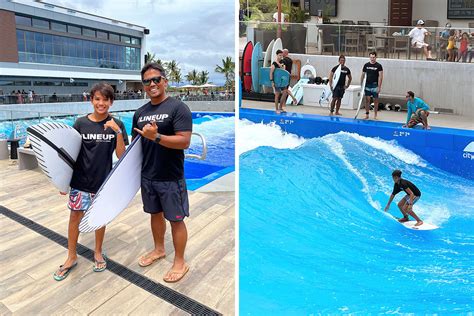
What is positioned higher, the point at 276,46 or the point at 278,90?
the point at 276,46

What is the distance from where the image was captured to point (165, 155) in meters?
2.69

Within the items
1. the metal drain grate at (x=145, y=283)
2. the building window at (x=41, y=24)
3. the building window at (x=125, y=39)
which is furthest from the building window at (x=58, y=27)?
the metal drain grate at (x=145, y=283)

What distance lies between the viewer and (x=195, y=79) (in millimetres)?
21516

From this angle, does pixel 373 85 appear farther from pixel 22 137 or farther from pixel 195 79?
pixel 195 79

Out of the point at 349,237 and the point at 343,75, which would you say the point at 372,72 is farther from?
the point at 349,237

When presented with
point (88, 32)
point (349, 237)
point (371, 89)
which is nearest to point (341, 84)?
point (371, 89)

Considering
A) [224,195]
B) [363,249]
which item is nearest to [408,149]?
[363,249]

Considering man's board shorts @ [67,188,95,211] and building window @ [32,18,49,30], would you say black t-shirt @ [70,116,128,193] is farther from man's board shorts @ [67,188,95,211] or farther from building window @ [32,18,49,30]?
building window @ [32,18,49,30]

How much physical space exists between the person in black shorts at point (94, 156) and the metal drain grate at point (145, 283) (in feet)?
0.48

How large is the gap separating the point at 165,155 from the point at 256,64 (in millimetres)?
9188

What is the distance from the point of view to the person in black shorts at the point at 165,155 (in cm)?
260

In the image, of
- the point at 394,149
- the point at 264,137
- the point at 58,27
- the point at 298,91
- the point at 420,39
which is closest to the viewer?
the point at 394,149

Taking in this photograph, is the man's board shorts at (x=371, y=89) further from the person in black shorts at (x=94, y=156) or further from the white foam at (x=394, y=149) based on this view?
the person in black shorts at (x=94, y=156)

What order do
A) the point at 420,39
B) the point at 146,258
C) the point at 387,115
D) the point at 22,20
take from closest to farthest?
the point at 146,258 → the point at 387,115 → the point at 420,39 → the point at 22,20
